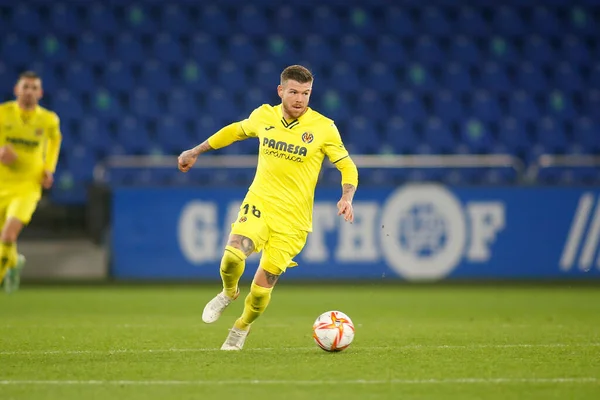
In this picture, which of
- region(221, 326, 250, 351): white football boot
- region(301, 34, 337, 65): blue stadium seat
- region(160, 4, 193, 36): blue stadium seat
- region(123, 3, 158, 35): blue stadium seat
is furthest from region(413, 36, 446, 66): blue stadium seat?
region(221, 326, 250, 351): white football boot

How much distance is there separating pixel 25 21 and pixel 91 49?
47.9 inches

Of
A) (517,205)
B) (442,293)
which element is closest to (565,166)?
(517,205)

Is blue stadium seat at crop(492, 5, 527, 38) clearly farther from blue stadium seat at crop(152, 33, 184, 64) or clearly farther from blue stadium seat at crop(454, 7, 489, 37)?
blue stadium seat at crop(152, 33, 184, 64)

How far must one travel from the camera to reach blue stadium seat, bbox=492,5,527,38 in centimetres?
1792

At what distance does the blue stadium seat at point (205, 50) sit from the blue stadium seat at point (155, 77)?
2.02 ft

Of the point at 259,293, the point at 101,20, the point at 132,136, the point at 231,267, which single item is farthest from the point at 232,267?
the point at 101,20

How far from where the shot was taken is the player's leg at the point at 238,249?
21.6 feet

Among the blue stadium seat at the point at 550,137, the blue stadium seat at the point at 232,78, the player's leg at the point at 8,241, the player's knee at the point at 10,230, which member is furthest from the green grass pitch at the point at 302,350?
the blue stadium seat at the point at 232,78

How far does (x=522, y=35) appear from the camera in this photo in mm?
17938

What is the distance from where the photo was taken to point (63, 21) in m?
17.2

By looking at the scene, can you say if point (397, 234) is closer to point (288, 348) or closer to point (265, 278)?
point (288, 348)

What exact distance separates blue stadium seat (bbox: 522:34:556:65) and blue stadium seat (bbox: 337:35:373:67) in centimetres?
284

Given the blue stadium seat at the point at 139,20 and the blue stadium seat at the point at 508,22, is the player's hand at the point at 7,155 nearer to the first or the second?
the blue stadium seat at the point at 139,20

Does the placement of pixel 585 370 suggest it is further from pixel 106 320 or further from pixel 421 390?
pixel 106 320
